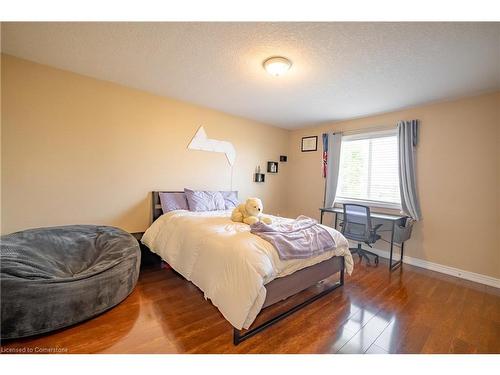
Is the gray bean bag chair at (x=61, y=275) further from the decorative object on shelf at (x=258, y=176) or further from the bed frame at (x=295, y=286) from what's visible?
the decorative object on shelf at (x=258, y=176)

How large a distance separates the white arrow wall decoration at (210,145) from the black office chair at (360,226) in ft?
7.19

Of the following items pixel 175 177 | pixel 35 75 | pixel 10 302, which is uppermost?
pixel 35 75

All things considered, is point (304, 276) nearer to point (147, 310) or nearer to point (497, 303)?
point (147, 310)

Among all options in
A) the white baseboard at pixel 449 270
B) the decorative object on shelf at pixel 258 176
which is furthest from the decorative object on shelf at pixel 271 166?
the white baseboard at pixel 449 270

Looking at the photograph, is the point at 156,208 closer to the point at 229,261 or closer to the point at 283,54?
the point at 229,261

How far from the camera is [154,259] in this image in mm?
3004

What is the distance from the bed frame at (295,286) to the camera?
5.56 ft

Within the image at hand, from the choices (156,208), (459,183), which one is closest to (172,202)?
(156,208)

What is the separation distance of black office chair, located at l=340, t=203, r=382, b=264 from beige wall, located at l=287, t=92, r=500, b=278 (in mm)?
693

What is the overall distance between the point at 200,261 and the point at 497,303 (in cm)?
309

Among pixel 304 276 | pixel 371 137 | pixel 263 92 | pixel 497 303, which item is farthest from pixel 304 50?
pixel 497 303

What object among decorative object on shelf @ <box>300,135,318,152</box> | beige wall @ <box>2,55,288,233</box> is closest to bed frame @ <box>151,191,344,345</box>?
beige wall @ <box>2,55,288,233</box>

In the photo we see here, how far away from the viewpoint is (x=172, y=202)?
10.6 feet

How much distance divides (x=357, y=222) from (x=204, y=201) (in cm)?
237
